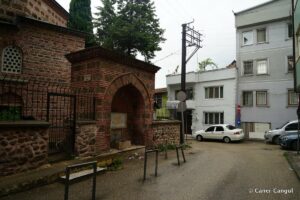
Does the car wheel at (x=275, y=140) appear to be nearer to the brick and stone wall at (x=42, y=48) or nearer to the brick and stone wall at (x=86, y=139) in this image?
the brick and stone wall at (x=86, y=139)

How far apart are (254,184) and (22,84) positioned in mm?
11172

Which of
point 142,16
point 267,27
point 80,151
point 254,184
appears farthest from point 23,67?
point 267,27

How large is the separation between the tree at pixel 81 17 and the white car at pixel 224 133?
13239 millimetres

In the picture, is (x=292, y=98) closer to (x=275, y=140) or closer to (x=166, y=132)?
(x=275, y=140)

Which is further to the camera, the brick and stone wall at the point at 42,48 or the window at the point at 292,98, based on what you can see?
the window at the point at 292,98

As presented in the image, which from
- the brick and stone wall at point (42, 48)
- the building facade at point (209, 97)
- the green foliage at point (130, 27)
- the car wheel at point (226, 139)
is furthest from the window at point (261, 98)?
the brick and stone wall at point (42, 48)

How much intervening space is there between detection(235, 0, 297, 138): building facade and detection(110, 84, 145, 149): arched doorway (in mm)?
15271

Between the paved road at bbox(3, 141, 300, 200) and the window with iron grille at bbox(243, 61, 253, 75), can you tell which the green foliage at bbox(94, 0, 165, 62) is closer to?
the window with iron grille at bbox(243, 61, 253, 75)

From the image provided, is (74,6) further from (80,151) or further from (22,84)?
(80,151)

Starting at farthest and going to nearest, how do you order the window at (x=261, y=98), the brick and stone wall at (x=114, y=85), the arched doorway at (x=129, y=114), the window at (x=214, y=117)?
1. the window at (x=214, y=117)
2. the window at (x=261, y=98)
3. the arched doorway at (x=129, y=114)
4. the brick and stone wall at (x=114, y=85)

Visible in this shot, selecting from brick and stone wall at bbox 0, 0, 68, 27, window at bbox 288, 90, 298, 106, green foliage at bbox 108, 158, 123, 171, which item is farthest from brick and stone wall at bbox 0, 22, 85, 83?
window at bbox 288, 90, 298, 106

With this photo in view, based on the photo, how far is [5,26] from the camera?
39.1 ft

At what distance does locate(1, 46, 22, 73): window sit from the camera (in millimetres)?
12034

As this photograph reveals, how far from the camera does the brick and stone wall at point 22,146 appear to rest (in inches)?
250
